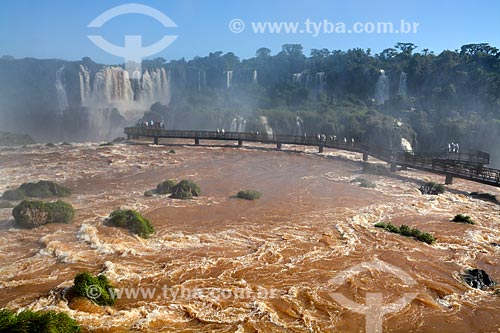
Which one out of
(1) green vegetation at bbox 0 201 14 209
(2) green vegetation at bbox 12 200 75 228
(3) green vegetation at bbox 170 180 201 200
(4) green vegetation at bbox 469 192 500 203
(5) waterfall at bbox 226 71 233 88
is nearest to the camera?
(2) green vegetation at bbox 12 200 75 228

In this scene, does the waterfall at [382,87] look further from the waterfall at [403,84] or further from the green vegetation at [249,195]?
the green vegetation at [249,195]

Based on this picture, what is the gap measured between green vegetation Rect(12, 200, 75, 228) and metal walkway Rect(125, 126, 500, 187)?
76.5ft

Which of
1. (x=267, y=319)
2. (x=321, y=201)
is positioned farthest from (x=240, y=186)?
(x=267, y=319)

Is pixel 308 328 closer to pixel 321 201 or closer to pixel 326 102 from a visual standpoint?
pixel 321 201

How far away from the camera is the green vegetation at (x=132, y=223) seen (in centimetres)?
1385

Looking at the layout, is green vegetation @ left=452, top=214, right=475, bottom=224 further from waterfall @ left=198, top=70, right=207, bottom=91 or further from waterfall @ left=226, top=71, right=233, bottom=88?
waterfall @ left=198, top=70, right=207, bottom=91

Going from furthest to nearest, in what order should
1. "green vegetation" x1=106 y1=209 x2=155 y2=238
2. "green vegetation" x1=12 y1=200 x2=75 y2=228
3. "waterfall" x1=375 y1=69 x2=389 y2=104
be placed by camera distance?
1. "waterfall" x1=375 y1=69 x2=389 y2=104
2. "green vegetation" x1=12 y1=200 x2=75 y2=228
3. "green vegetation" x1=106 y1=209 x2=155 y2=238

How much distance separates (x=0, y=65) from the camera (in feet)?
253

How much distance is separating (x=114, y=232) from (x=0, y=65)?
82320mm

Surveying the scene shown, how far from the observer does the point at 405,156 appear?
96.2 ft

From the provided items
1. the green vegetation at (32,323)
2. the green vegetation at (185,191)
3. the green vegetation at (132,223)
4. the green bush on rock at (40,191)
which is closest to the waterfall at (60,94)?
the green bush on rock at (40,191)

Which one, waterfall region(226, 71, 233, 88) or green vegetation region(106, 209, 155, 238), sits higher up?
waterfall region(226, 71, 233, 88)

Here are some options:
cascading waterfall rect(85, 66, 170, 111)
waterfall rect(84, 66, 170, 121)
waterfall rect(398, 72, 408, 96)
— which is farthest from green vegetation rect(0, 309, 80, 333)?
waterfall rect(398, 72, 408, 96)

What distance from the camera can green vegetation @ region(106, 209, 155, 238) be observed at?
13852 millimetres
